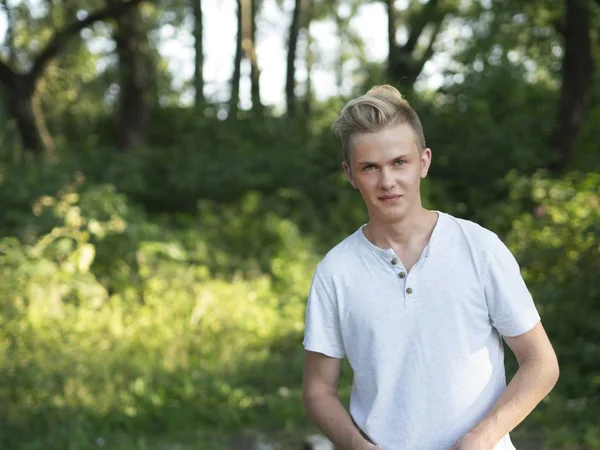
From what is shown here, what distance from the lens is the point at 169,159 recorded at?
48.1 feet

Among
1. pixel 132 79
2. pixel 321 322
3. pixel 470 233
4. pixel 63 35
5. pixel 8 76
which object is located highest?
pixel 63 35

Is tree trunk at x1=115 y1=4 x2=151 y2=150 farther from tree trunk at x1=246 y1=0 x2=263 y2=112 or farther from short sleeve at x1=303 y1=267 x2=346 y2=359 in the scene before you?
short sleeve at x1=303 y1=267 x2=346 y2=359

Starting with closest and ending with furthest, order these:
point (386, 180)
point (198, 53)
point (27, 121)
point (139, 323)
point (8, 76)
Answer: point (386, 180), point (139, 323), point (8, 76), point (27, 121), point (198, 53)

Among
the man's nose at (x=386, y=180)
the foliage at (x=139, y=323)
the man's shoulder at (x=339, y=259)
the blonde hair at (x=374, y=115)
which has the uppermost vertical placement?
the blonde hair at (x=374, y=115)

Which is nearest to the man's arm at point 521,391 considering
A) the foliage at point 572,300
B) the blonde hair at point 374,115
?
the blonde hair at point 374,115

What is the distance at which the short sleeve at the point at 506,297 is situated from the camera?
2.16 meters

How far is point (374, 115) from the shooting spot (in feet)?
7.33

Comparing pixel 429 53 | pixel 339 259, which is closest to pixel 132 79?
pixel 429 53

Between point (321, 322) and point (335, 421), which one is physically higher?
point (321, 322)

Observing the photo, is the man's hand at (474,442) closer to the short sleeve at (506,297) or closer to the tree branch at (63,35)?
the short sleeve at (506,297)

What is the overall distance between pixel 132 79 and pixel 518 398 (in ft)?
45.9

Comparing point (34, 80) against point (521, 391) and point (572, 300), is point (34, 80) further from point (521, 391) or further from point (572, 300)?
point (521, 391)

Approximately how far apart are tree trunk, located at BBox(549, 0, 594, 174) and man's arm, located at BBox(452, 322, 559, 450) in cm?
1062

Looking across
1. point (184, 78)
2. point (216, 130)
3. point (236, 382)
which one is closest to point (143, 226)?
point (236, 382)
